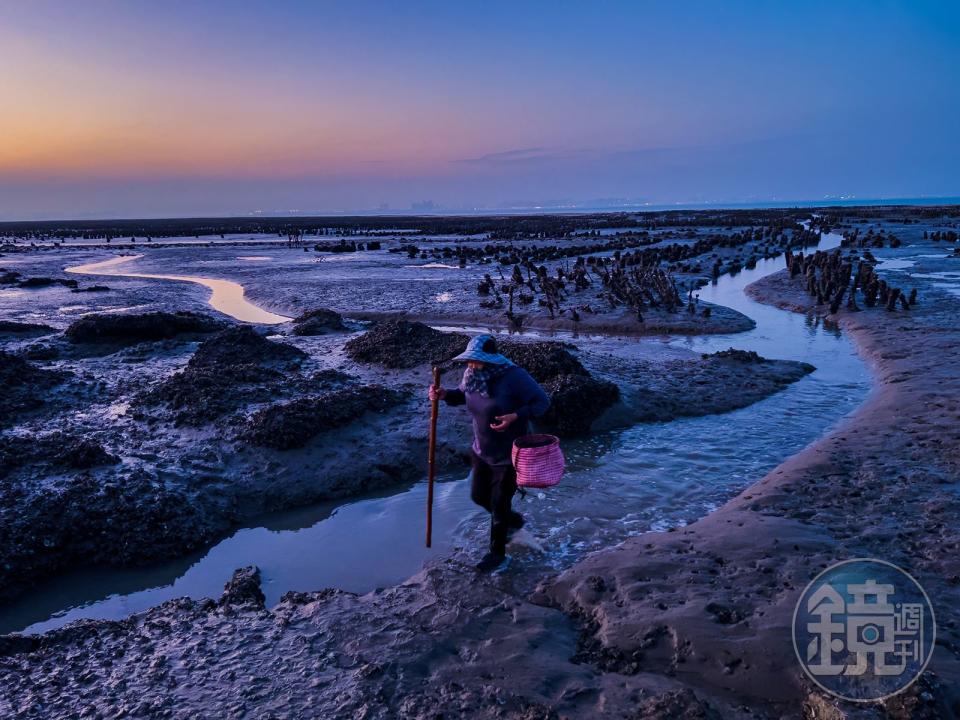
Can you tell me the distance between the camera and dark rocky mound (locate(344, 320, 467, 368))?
11.7 m

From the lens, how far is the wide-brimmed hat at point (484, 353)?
5.20 m

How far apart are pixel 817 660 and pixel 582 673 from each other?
1.44 m

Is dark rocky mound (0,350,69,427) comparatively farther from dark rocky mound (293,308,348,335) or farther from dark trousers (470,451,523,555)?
dark trousers (470,451,523,555)

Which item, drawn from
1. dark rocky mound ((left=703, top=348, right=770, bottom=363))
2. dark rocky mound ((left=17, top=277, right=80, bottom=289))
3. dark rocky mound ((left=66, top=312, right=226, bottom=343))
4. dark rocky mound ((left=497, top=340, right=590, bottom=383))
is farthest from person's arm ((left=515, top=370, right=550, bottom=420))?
dark rocky mound ((left=17, top=277, right=80, bottom=289))

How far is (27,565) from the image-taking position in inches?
220

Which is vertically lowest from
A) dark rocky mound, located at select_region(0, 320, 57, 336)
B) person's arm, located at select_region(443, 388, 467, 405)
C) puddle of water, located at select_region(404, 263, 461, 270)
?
dark rocky mound, located at select_region(0, 320, 57, 336)

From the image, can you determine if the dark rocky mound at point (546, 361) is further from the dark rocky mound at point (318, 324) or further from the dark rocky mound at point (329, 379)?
the dark rocky mound at point (318, 324)

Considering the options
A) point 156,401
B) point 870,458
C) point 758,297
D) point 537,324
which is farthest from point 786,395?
point 758,297

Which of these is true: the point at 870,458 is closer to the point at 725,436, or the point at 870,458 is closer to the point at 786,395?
the point at 725,436

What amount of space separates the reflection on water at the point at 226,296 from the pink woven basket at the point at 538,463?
53.3 ft

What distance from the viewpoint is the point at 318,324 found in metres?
15.9

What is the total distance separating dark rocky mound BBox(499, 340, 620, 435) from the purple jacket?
10.9ft

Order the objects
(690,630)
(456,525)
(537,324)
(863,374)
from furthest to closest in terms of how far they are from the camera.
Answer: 1. (537,324)
2. (863,374)
3. (456,525)
4. (690,630)

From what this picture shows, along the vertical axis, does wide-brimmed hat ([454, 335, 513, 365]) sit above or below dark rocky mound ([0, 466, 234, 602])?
above
